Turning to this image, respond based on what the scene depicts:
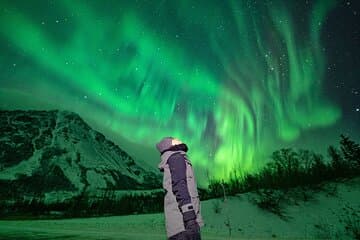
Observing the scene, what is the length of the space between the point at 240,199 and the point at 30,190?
159m

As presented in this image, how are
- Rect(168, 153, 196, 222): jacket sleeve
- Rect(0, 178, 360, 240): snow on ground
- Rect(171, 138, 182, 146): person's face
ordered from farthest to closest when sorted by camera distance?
Rect(0, 178, 360, 240): snow on ground < Rect(171, 138, 182, 146): person's face < Rect(168, 153, 196, 222): jacket sleeve

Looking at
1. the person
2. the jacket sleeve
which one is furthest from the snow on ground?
the jacket sleeve

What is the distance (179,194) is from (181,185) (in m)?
0.12

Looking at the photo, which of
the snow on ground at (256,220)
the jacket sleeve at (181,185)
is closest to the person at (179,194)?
the jacket sleeve at (181,185)

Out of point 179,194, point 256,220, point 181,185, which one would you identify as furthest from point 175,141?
point 256,220

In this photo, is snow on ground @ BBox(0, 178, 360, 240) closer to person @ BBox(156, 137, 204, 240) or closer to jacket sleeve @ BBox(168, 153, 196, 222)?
person @ BBox(156, 137, 204, 240)

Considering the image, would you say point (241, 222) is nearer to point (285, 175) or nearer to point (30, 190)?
point (285, 175)

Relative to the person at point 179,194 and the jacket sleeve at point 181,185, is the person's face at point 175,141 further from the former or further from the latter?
the jacket sleeve at point 181,185

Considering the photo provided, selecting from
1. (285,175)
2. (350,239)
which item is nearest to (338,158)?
(285,175)

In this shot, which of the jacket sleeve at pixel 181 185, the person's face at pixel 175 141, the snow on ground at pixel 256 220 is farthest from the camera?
the snow on ground at pixel 256 220

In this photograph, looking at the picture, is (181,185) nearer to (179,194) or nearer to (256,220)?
(179,194)

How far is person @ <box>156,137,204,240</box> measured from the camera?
13.6 feet

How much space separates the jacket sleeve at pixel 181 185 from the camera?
4.14 meters

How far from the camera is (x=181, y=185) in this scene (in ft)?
14.0
